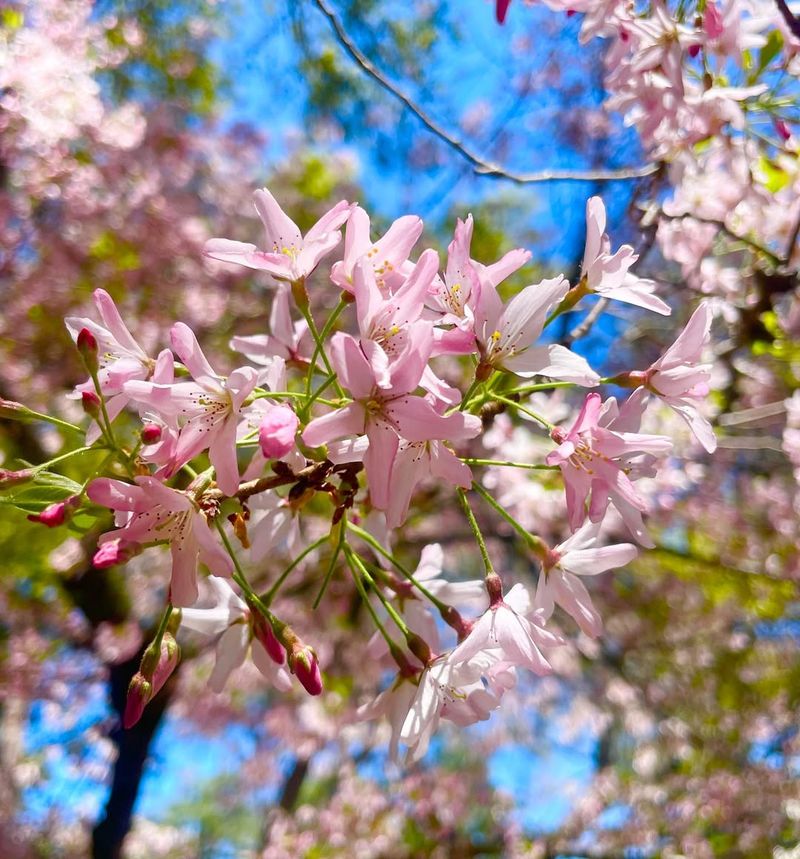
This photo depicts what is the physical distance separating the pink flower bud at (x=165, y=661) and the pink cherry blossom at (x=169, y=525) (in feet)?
0.49

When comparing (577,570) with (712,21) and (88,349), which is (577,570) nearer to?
(88,349)

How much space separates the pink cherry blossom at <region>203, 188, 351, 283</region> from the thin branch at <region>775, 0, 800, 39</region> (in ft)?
3.18

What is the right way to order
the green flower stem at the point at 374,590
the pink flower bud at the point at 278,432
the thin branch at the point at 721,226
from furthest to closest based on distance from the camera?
the thin branch at the point at 721,226 → the green flower stem at the point at 374,590 → the pink flower bud at the point at 278,432

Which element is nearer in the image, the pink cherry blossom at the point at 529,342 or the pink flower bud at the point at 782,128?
the pink cherry blossom at the point at 529,342

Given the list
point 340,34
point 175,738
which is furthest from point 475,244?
point 175,738

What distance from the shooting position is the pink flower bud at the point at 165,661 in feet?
2.89

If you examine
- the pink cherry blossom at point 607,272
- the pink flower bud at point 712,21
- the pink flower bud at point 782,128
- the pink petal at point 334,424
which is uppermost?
the pink flower bud at point 712,21

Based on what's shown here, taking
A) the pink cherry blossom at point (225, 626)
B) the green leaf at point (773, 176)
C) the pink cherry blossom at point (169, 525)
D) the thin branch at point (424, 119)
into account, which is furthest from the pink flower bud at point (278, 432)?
the green leaf at point (773, 176)

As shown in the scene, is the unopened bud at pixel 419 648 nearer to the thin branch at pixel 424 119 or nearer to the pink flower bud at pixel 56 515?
the pink flower bud at pixel 56 515

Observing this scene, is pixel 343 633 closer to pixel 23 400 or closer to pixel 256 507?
pixel 23 400

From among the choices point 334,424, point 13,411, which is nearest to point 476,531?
point 334,424

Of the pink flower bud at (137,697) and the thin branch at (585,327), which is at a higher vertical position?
the thin branch at (585,327)

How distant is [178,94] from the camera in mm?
6121

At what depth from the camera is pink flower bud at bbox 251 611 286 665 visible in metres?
0.95
